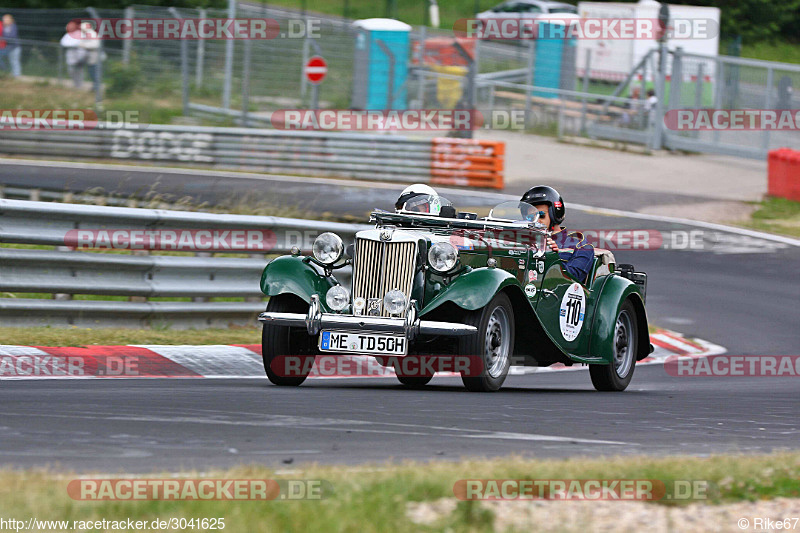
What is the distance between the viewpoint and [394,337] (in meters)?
7.80

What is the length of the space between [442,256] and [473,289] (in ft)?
1.05

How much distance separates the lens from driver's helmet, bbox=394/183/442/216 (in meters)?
9.01

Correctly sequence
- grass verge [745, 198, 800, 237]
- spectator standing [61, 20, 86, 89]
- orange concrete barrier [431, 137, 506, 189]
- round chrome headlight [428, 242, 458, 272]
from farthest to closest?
spectator standing [61, 20, 86, 89] → orange concrete barrier [431, 137, 506, 189] → grass verge [745, 198, 800, 237] → round chrome headlight [428, 242, 458, 272]

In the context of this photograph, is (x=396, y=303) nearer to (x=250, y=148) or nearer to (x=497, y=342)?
(x=497, y=342)

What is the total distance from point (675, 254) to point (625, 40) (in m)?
16.4

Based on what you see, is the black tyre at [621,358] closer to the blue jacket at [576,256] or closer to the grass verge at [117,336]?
the blue jacket at [576,256]

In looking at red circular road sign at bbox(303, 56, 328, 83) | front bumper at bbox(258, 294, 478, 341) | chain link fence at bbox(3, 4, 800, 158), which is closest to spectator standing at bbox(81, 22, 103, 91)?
chain link fence at bbox(3, 4, 800, 158)

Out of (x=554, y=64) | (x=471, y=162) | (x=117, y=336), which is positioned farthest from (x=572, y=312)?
(x=554, y=64)

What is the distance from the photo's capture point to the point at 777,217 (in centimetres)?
2100

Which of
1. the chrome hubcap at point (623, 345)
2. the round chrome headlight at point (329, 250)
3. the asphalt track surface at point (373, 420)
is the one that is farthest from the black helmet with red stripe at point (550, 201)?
the round chrome headlight at point (329, 250)

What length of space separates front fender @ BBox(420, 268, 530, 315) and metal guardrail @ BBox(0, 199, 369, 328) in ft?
10.4

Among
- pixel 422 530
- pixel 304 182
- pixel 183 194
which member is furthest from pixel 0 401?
pixel 304 182

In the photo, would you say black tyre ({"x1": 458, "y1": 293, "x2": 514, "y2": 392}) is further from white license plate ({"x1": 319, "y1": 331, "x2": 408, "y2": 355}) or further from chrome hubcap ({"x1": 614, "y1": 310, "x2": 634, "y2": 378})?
chrome hubcap ({"x1": 614, "y1": 310, "x2": 634, "y2": 378})

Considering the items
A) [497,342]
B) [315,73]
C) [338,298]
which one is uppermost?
[315,73]
